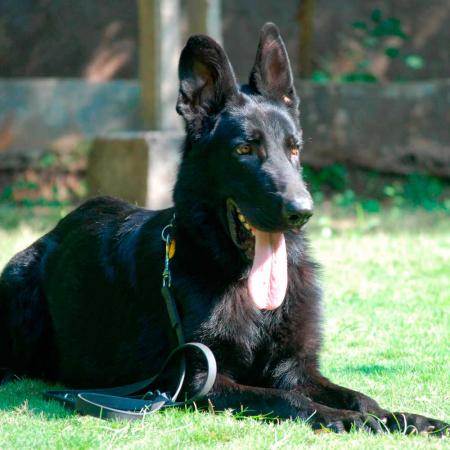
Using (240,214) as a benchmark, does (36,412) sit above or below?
below

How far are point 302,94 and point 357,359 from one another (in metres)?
7.23

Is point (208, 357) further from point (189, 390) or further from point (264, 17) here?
point (264, 17)

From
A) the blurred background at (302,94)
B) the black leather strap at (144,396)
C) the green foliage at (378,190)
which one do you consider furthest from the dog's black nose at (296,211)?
the green foliage at (378,190)

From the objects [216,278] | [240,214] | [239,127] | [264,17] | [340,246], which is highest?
[264,17]

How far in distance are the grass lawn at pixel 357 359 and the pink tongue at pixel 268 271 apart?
0.55m

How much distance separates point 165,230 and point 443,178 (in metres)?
8.28

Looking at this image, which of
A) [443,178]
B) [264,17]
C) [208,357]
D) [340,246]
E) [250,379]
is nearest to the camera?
[208,357]

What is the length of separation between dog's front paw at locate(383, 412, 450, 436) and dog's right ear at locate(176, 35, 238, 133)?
1540 millimetres

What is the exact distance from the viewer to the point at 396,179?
1216 cm

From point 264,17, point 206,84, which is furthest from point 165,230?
point 264,17

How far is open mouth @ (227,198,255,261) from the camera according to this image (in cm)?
410

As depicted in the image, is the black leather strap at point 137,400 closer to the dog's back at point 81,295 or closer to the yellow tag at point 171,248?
the dog's back at point 81,295

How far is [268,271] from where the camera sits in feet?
13.4

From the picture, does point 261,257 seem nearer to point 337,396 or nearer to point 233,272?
point 233,272
